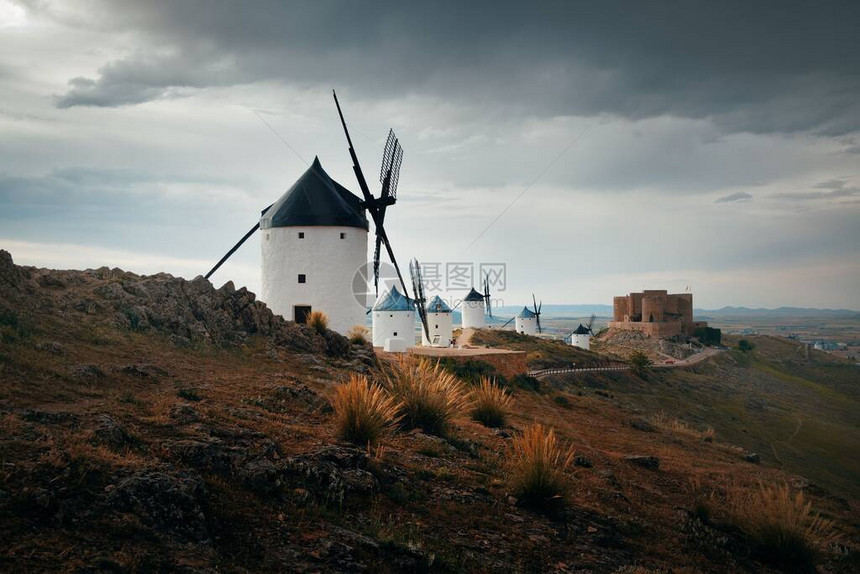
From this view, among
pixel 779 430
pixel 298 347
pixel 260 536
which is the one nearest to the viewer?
pixel 260 536

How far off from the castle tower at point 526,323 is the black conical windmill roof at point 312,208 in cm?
4698

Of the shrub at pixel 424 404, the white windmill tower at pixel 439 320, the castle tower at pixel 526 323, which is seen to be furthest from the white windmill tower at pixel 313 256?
the castle tower at pixel 526 323

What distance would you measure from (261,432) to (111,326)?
715cm

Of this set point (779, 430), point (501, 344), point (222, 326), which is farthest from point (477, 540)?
point (501, 344)

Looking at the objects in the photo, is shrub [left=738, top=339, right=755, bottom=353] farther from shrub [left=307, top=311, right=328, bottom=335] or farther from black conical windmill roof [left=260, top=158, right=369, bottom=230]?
shrub [left=307, top=311, right=328, bottom=335]

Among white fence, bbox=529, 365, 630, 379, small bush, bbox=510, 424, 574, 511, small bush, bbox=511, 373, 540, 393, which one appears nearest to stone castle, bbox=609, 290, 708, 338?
white fence, bbox=529, 365, 630, 379

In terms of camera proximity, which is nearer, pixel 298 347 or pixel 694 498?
pixel 694 498

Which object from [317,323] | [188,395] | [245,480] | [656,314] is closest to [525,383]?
[317,323]

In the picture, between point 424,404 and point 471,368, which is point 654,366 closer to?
point 471,368

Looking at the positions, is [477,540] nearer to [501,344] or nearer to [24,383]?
[24,383]

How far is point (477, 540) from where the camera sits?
7090 mm

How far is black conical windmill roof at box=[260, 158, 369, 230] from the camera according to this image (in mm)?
25859

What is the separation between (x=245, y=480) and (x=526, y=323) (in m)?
66.7

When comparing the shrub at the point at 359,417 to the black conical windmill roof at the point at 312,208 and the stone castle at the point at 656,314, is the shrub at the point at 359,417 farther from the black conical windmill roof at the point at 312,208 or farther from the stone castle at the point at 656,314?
the stone castle at the point at 656,314
